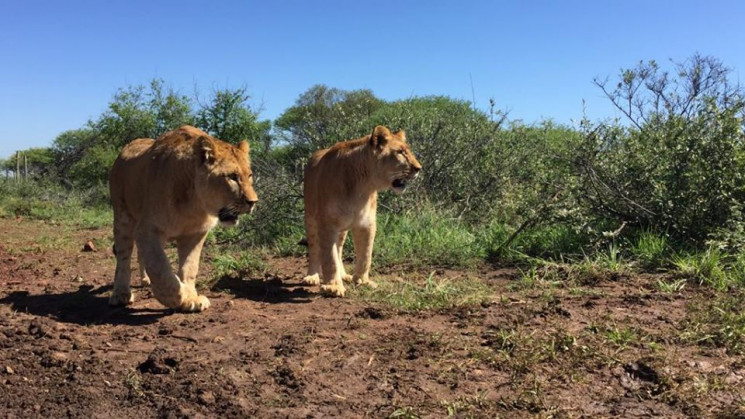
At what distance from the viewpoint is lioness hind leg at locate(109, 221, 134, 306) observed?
543 centimetres

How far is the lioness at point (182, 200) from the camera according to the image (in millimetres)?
4723

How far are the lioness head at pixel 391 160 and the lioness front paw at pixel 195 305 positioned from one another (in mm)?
2062

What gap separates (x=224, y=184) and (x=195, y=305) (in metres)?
1.14

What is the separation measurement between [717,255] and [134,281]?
6072 millimetres

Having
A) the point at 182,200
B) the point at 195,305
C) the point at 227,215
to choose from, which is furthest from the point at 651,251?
the point at 182,200

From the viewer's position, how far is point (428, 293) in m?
5.64

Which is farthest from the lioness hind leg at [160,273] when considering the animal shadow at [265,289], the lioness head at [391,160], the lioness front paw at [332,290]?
the lioness head at [391,160]

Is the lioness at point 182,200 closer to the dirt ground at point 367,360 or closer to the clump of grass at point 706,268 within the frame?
the dirt ground at point 367,360

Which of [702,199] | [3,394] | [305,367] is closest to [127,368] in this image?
[3,394]

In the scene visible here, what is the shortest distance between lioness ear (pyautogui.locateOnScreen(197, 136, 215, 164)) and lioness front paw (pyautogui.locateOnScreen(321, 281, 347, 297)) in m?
1.71

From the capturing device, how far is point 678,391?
335 centimetres

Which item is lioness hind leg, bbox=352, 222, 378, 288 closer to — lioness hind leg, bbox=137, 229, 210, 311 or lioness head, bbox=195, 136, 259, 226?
lioness head, bbox=195, 136, 259, 226

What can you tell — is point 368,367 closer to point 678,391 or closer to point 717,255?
point 678,391

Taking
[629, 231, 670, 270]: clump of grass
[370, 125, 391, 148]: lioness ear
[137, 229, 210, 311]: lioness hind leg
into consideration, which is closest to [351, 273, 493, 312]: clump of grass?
[370, 125, 391, 148]: lioness ear
